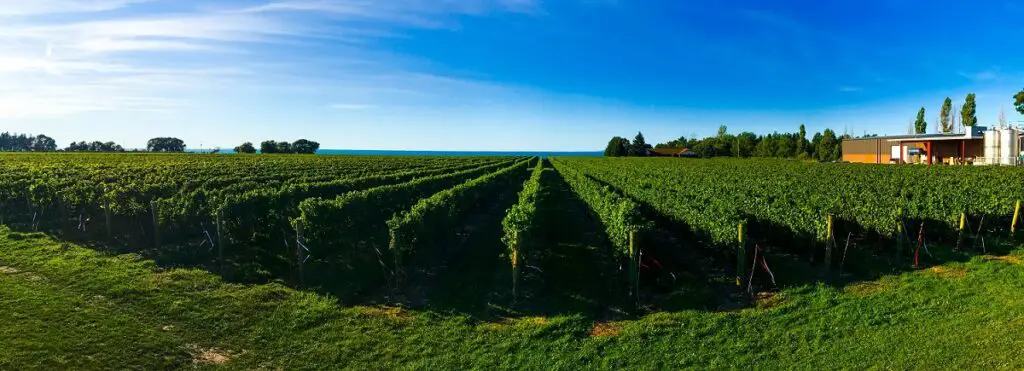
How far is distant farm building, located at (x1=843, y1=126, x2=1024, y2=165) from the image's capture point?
2437 inches

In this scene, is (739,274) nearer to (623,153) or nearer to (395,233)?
(395,233)

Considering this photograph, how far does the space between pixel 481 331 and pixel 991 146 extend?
84.5 metres

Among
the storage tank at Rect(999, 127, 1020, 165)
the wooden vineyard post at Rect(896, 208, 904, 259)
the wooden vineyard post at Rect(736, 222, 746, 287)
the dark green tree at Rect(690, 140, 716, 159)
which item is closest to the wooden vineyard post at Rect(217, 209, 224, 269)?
the wooden vineyard post at Rect(736, 222, 746, 287)

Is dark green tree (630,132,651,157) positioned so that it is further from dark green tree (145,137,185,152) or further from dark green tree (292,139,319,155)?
dark green tree (145,137,185,152)

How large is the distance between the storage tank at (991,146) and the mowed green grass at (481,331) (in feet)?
237

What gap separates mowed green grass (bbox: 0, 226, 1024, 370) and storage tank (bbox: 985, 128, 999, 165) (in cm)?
7233

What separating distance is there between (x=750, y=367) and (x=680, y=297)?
3.46 m

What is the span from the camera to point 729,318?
9.51 m

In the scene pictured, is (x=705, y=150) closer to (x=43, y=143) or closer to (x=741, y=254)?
(x=741, y=254)

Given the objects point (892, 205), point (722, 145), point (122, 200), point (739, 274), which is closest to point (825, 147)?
point (722, 145)

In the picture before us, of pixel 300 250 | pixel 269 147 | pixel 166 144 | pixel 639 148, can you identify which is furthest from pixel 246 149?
pixel 300 250

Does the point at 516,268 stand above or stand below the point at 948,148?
below

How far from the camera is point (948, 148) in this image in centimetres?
7381

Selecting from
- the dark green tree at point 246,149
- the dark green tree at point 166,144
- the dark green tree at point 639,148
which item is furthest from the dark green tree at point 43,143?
the dark green tree at point 639,148
